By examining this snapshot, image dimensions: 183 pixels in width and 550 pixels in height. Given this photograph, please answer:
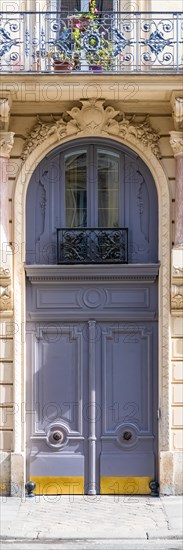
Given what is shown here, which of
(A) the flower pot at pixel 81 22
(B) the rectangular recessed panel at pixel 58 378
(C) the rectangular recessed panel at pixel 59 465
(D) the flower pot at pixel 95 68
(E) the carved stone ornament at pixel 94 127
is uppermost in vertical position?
(A) the flower pot at pixel 81 22

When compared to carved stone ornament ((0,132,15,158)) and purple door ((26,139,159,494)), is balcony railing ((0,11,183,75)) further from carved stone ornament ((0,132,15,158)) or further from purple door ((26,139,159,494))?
purple door ((26,139,159,494))

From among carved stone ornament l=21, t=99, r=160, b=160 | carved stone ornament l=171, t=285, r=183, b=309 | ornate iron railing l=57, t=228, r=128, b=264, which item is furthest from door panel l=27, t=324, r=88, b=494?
carved stone ornament l=21, t=99, r=160, b=160

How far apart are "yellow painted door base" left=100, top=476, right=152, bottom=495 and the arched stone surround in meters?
0.30

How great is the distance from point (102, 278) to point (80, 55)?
290 centimetres

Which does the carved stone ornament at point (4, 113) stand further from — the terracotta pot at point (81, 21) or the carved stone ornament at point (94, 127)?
the terracotta pot at point (81, 21)

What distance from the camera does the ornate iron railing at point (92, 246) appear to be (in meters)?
13.2

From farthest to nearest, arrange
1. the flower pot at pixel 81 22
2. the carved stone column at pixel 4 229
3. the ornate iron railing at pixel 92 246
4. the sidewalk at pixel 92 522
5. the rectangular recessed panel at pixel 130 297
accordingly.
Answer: the rectangular recessed panel at pixel 130 297, the ornate iron railing at pixel 92 246, the flower pot at pixel 81 22, the carved stone column at pixel 4 229, the sidewalk at pixel 92 522

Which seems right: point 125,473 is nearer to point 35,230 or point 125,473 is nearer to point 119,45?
point 35,230

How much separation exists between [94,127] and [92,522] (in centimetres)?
505

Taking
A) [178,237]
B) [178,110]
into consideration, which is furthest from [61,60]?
[178,237]

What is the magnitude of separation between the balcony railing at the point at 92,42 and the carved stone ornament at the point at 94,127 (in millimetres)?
590

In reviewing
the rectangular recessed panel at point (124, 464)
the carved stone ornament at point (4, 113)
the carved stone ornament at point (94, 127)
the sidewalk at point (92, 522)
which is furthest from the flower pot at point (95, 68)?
the sidewalk at point (92, 522)

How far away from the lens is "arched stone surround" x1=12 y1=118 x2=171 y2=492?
13.0m

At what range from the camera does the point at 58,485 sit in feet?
43.2
